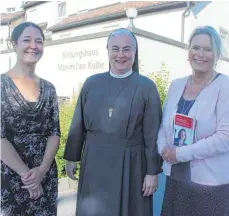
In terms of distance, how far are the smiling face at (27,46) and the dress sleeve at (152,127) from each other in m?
0.99

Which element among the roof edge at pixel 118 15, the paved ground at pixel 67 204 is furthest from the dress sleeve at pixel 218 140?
the roof edge at pixel 118 15

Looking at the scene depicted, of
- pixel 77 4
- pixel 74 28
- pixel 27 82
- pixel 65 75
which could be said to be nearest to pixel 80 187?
pixel 27 82

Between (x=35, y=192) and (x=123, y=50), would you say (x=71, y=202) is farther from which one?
(x=123, y=50)

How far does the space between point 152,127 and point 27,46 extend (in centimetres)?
119

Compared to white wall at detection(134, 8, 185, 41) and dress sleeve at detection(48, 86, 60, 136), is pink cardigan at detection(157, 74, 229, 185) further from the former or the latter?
white wall at detection(134, 8, 185, 41)

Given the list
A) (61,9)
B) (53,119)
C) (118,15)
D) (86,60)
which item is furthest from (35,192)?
(61,9)

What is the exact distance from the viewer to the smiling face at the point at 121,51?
3076 mm

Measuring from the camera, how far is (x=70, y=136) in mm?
3348

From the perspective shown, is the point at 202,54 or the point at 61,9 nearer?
the point at 202,54

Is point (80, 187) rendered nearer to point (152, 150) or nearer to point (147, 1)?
point (152, 150)

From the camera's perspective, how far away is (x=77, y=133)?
10.9 feet

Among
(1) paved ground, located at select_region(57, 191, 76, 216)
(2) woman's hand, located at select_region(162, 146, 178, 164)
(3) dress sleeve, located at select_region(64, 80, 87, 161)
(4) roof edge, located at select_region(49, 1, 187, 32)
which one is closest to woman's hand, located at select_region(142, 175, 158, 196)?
(2) woman's hand, located at select_region(162, 146, 178, 164)

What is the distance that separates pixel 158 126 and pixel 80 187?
34.4 inches

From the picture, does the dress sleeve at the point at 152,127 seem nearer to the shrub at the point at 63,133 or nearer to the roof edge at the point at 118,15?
the shrub at the point at 63,133
